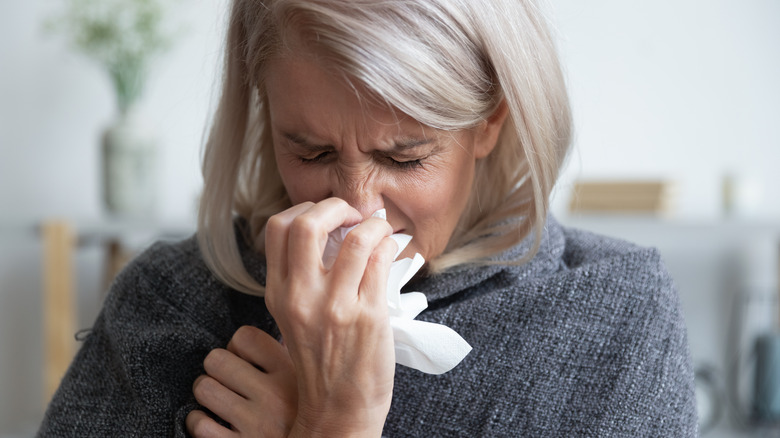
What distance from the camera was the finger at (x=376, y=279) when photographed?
0.78 metres

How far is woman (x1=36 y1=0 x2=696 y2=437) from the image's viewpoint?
79 cm

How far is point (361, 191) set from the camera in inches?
34.3

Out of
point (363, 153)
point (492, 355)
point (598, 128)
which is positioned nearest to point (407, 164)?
point (363, 153)

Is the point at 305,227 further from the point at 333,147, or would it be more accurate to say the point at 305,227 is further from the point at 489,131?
the point at 489,131

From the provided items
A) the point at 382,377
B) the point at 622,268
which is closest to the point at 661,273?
the point at 622,268

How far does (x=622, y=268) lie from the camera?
1.00 metres

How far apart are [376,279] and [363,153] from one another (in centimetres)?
16

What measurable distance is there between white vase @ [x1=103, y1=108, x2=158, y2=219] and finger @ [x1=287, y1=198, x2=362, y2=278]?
1.62m

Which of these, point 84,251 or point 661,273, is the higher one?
point 661,273

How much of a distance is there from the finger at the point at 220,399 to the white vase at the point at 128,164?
1471mm

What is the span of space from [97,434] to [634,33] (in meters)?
2.06

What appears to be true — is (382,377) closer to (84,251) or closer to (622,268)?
(622,268)

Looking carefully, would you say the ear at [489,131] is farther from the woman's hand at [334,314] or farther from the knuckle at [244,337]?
the knuckle at [244,337]

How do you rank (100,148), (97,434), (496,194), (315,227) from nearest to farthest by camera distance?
1. (315,227)
2. (97,434)
3. (496,194)
4. (100,148)
